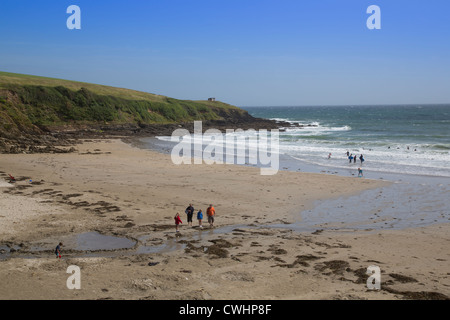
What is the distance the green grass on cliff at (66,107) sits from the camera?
44944mm

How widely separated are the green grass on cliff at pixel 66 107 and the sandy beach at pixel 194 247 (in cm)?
2538

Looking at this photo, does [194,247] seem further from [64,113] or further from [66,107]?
[66,107]

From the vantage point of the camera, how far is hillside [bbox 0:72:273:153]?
38.4 m

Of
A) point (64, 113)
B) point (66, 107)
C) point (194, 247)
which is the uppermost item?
point (66, 107)

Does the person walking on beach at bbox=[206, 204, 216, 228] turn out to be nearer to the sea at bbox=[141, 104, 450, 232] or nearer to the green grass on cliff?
the sea at bbox=[141, 104, 450, 232]

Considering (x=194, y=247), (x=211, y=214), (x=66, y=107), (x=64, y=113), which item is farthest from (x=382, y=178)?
(x=66, y=107)

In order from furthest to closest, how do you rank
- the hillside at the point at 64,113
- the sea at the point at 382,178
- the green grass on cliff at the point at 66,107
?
1. the green grass on cliff at the point at 66,107
2. the hillside at the point at 64,113
3. the sea at the point at 382,178

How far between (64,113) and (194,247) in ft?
157

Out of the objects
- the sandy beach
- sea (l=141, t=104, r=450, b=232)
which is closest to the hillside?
sea (l=141, t=104, r=450, b=232)

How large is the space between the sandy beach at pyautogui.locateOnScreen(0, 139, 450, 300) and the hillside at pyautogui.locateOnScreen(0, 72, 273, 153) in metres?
18.7

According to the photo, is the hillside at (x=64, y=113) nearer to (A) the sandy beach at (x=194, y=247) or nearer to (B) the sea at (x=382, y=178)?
(B) the sea at (x=382, y=178)

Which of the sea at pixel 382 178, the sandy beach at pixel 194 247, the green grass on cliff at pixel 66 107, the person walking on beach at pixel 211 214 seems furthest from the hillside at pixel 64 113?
the person walking on beach at pixel 211 214

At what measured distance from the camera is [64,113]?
176 feet
